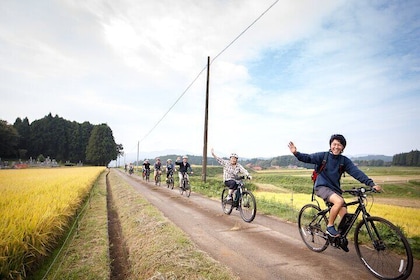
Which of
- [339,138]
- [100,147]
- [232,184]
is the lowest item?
[232,184]

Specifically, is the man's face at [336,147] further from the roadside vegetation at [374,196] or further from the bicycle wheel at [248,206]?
the bicycle wheel at [248,206]

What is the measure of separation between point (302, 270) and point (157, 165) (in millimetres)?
18535

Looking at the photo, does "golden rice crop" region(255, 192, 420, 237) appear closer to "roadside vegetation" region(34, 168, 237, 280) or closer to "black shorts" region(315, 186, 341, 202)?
"black shorts" region(315, 186, 341, 202)

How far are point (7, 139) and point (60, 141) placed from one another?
2301 cm

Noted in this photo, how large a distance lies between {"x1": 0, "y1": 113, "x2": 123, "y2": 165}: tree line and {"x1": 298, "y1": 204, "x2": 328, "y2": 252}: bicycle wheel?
3306 inches

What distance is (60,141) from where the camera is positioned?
88.1 meters

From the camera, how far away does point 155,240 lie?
18.0 ft

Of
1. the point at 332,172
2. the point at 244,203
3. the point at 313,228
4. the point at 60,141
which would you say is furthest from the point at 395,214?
the point at 60,141

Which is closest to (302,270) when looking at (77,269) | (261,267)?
(261,267)

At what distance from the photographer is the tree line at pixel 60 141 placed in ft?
255

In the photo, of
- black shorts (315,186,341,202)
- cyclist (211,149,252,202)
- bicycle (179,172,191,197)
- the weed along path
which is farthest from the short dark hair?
bicycle (179,172,191,197)

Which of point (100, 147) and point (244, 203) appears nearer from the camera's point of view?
point (244, 203)

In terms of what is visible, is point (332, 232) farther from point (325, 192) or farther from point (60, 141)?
point (60, 141)

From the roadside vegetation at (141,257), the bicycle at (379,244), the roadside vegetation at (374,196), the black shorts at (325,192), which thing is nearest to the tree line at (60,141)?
the roadside vegetation at (374,196)
